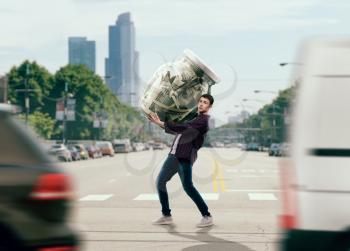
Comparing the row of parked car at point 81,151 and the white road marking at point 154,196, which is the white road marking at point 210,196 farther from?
the row of parked car at point 81,151

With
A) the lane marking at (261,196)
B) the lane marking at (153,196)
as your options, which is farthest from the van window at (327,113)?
the lane marking at (153,196)

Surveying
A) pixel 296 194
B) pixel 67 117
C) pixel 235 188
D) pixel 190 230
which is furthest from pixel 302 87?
pixel 67 117

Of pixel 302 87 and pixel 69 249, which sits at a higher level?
pixel 302 87

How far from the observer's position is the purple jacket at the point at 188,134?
13414 millimetres

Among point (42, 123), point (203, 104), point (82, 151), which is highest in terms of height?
point (42, 123)

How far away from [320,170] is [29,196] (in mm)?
2129

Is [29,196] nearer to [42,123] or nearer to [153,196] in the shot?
[153,196]

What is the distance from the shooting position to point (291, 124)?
6.95 metres

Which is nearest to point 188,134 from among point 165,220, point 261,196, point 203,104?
point 203,104

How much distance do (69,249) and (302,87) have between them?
215 centimetres

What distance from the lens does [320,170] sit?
673 cm

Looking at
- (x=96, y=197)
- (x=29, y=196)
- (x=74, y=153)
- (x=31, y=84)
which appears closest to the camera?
(x=29, y=196)

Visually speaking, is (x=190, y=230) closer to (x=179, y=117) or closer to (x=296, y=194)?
(x=179, y=117)

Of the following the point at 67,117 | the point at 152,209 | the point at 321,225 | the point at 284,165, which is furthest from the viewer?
the point at 67,117
